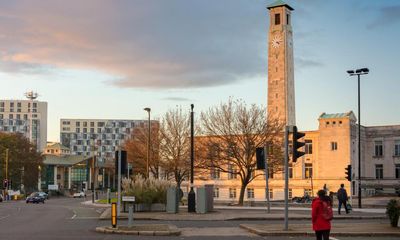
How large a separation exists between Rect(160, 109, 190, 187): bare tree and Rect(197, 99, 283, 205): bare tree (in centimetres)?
1094

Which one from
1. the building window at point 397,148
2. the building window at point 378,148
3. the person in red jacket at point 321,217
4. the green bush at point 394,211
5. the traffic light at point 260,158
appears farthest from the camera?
the building window at point 378,148

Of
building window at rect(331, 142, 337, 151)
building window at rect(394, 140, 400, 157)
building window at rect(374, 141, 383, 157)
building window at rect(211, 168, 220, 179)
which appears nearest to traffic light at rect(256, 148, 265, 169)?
building window at rect(211, 168, 220, 179)

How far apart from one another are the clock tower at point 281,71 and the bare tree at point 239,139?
44.7 meters

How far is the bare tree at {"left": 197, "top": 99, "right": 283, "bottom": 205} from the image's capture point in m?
57.5

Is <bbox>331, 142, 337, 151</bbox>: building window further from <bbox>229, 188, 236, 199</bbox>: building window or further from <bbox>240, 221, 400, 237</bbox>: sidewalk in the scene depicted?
<bbox>240, 221, 400, 237</bbox>: sidewalk

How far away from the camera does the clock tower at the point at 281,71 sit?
350 feet

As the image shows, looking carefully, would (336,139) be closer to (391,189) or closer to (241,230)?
(391,189)

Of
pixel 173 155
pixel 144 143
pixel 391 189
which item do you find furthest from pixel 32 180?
pixel 391 189

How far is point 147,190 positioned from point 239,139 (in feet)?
78.3

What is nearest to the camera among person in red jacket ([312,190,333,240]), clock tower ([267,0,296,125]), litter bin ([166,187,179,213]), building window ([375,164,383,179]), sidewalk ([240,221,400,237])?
person in red jacket ([312,190,333,240])

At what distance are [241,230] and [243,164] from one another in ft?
111

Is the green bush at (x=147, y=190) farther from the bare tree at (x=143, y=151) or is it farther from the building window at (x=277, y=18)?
the building window at (x=277, y=18)

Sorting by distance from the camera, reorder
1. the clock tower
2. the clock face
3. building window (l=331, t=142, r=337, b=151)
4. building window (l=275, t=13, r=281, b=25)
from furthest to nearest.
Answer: building window (l=275, t=13, r=281, b=25) < the clock face < the clock tower < building window (l=331, t=142, r=337, b=151)

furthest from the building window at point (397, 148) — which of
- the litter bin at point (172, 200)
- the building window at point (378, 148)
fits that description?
the litter bin at point (172, 200)
